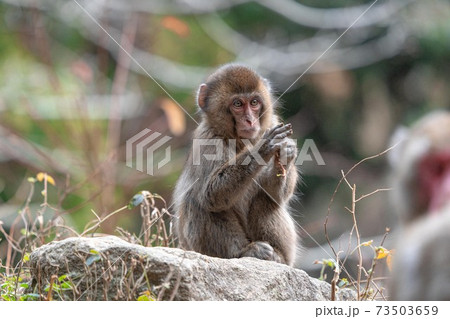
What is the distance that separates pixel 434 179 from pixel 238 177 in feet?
6.45

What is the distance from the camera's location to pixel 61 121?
8.48 m

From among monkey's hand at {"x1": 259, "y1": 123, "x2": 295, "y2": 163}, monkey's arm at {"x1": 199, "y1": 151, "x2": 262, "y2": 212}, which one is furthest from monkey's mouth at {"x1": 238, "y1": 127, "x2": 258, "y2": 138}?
monkey's hand at {"x1": 259, "y1": 123, "x2": 295, "y2": 163}

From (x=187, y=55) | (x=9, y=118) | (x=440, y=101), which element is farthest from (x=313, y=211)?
→ (x=9, y=118)

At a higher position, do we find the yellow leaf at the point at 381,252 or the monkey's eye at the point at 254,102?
the monkey's eye at the point at 254,102

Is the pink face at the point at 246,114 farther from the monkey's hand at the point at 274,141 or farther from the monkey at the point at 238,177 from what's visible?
the monkey's hand at the point at 274,141

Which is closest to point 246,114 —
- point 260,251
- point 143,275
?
point 260,251

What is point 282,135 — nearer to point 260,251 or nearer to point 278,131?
point 278,131

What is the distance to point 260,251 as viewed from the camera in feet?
12.7

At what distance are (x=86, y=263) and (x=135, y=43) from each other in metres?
5.79

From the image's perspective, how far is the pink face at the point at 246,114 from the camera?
4102mm

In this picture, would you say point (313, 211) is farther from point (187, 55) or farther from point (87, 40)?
point (87, 40)

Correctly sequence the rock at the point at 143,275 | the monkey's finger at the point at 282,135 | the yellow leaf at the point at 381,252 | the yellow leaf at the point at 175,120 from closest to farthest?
the rock at the point at 143,275 → the yellow leaf at the point at 381,252 → the monkey's finger at the point at 282,135 → the yellow leaf at the point at 175,120

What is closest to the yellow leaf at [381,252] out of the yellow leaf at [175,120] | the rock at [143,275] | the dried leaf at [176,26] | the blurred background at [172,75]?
the rock at [143,275]

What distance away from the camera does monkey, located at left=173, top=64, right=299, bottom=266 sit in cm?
393
